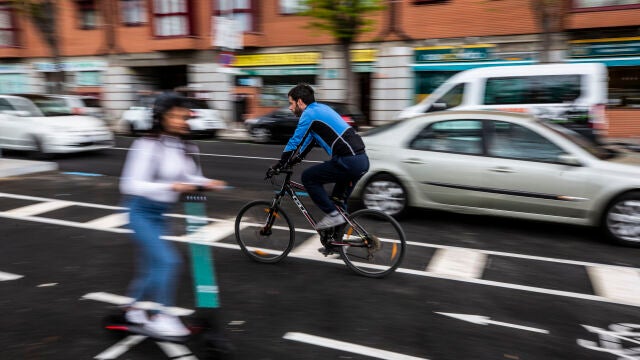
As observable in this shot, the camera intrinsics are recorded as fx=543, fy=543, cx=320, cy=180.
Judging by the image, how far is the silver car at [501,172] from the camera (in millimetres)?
5953

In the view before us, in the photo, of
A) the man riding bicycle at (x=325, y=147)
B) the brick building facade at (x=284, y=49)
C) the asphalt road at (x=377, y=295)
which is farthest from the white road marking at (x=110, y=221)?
the brick building facade at (x=284, y=49)

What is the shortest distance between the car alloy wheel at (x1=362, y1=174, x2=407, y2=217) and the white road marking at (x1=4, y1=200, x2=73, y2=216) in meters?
4.44

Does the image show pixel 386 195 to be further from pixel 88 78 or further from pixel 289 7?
pixel 88 78

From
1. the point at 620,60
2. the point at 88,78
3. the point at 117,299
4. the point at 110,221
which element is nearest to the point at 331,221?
the point at 117,299

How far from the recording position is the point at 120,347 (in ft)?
11.6

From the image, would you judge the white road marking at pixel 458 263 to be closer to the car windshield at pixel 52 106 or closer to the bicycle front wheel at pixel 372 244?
the bicycle front wheel at pixel 372 244

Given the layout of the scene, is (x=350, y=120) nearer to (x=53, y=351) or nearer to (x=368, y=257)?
(x=368, y=257)

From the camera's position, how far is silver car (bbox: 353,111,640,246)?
234 inches

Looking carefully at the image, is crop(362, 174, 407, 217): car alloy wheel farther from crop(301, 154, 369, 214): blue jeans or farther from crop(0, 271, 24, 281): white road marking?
crop(0, 271, 24, 281): white road marking

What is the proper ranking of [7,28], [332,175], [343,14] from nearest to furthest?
[332,175], [343,14], [7,28]

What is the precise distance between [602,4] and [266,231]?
17.1 meters

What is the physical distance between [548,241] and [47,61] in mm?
30739

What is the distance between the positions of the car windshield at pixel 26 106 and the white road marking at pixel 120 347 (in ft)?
35.1

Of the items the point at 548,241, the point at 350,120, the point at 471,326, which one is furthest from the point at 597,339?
the point at 350,120
